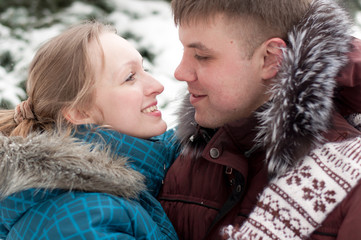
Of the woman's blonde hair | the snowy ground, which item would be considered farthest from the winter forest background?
the woman's blonde hair

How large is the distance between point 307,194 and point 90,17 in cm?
353

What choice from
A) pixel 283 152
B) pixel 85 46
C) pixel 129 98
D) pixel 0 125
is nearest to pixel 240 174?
pixel 283 152

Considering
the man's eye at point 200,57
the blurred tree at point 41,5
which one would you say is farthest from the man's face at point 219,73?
the blurred tree at point 41,5

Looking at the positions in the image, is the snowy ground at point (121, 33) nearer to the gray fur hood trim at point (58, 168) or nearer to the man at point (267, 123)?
the man at point (267, 123)

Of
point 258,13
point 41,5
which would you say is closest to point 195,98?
point 258,13

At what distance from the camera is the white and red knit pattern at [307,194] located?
5.09ft

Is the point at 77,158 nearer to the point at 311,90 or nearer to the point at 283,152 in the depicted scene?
the point at 283,152

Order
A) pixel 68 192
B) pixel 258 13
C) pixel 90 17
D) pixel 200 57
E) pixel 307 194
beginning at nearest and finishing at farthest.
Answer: pixel 307 194 < pixel 68 192 < pixel 258 13 < pixel 200 57 < pixel 90 17

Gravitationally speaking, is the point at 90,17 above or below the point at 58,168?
below

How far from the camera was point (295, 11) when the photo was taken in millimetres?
1886

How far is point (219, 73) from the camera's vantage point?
6.45 ft

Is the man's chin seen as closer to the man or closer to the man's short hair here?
the man

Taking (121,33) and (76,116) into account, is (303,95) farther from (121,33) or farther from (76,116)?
(121,33)

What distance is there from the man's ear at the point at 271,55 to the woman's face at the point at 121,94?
0.53m
